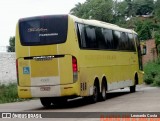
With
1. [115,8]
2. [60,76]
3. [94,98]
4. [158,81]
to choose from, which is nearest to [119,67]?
[94,98]

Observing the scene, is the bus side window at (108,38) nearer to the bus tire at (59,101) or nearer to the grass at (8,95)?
the bus tire at (59,101)

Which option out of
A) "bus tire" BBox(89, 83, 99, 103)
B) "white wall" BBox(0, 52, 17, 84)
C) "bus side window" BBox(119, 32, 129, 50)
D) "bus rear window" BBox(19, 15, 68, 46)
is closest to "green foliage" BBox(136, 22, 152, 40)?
"white wall" BBox(0, 52, 17, 84)

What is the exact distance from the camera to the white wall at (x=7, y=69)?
34.0 m

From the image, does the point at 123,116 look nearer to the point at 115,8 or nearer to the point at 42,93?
the point at 42,93

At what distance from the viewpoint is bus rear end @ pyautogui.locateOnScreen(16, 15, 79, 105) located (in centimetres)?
1939

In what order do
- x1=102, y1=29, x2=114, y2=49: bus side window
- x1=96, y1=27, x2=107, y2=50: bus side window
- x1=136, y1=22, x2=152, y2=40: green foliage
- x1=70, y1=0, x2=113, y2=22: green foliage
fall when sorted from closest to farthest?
x1=96, y1=27, x2=107, y2=50: bus side window < x1=102, y1=29, x2=114, y2=49: bus side window < x1=136, y1=22, x2=152, y2=40: green foliage < x1=70, y1=0, x2=113, y2=22: green foliage

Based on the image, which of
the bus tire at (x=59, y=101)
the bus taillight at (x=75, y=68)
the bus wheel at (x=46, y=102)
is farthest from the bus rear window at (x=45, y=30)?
the bus tire at (x=59, y=101)

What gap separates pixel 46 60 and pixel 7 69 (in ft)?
50.2

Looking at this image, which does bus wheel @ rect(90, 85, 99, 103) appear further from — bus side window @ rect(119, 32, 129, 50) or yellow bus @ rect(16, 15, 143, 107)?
bus side window @ rect(119, 32, 129, 50)

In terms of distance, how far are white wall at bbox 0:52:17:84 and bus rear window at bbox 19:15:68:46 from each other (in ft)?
46.6

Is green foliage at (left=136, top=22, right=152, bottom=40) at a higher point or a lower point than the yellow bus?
higher

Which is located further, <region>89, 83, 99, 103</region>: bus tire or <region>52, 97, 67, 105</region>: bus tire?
<region>52, 97, 67, 105</region>: bus tire

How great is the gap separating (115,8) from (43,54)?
295ft

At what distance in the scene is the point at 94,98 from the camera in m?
21.7
